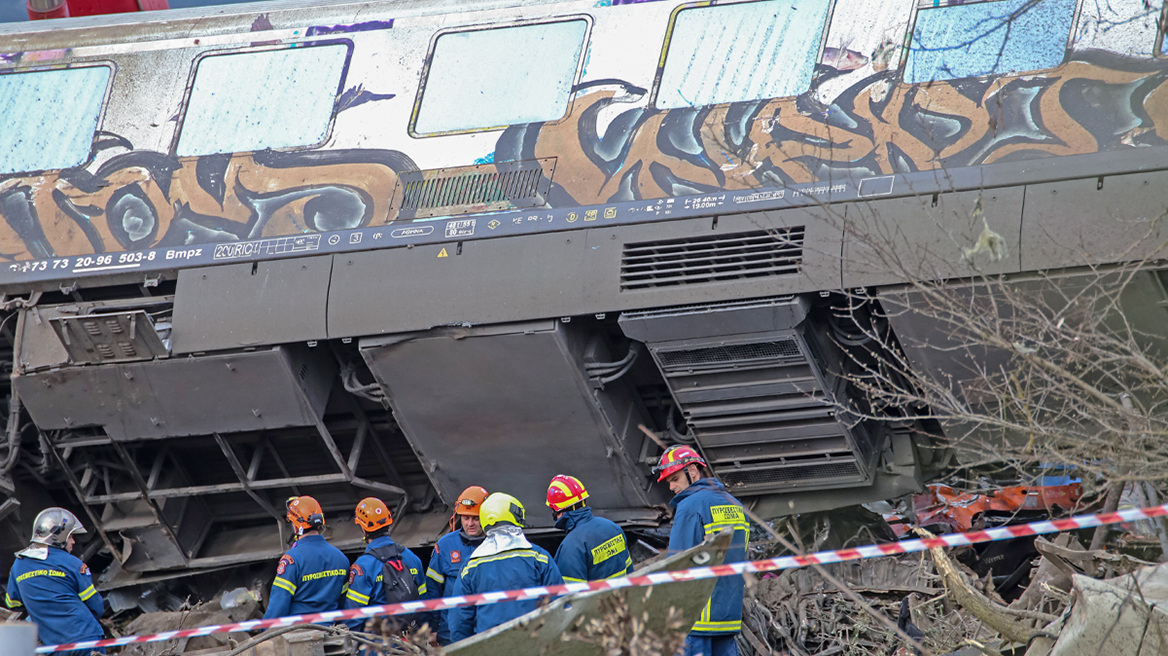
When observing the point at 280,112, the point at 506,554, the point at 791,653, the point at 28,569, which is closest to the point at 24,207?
the point at 280,112

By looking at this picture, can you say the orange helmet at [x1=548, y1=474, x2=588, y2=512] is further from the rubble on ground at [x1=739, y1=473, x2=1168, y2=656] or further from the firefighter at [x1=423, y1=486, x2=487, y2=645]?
the rubble on ground at [x1=739, y1=473, x2=1168, y2=656]

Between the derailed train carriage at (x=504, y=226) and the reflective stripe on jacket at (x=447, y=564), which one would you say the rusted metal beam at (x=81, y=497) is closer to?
the derailed train carriage at (x=504, y=226)

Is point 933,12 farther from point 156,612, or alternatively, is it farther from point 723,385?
point 156,612

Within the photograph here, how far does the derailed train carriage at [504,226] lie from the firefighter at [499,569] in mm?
1126

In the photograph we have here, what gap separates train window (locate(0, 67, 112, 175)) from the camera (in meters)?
7.97

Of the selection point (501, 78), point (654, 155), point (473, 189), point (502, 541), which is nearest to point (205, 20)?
point (501, 78)

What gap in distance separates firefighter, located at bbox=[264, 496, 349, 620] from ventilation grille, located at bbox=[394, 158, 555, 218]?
1.86 m

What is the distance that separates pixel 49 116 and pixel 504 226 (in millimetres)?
3460

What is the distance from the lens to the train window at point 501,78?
725 cm

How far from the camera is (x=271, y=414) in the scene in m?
7.37

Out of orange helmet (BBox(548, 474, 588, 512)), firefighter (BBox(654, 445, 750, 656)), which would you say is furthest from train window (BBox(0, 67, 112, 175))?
firefighter (BBox(654, 445, 750, 656))

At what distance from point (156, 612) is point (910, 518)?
502 centimetres

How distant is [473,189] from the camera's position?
7117mm

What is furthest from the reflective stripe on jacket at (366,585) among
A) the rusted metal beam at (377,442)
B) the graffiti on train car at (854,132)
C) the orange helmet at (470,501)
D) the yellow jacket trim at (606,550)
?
the graffiti on train car at (854,132)
